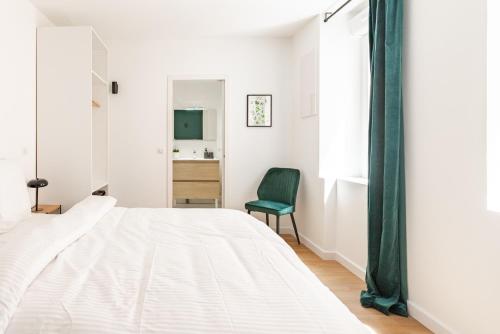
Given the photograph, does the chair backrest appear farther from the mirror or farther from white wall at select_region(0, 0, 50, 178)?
the mirror

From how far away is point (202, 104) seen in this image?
6582mm

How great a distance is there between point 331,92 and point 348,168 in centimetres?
81

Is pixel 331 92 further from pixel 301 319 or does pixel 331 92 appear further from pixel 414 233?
pixel 301 319

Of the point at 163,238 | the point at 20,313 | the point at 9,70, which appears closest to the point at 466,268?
the point at 163,238

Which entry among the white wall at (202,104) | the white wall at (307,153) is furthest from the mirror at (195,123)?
the white wall at (307,153)

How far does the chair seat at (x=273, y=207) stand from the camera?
3.58 meters

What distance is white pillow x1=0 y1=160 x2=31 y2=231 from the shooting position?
1.95 m

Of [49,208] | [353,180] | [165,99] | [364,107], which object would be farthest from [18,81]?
[364,107]

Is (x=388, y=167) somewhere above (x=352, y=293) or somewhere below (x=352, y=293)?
above

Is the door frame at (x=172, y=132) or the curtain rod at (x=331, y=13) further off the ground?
the curtain rod at (x=331, y=13)

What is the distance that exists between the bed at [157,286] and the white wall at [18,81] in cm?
150

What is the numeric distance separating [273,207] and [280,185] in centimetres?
42

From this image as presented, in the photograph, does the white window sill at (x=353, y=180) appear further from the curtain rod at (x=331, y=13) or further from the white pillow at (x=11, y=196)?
the white pillow at (x=11, y=196)

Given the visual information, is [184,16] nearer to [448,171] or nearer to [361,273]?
[448,171]
